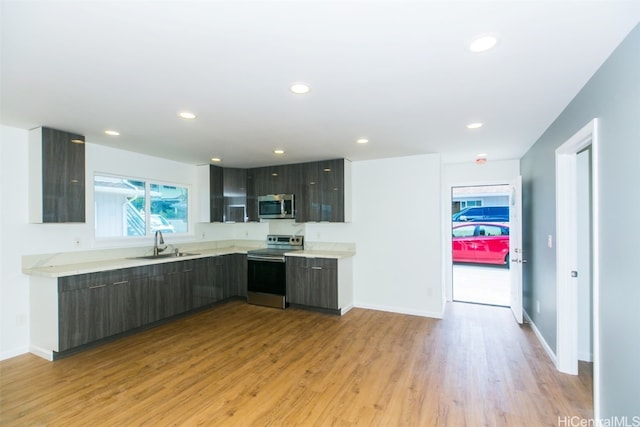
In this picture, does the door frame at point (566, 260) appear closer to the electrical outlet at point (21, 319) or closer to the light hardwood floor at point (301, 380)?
the light hardwood floor at point (301, 380)

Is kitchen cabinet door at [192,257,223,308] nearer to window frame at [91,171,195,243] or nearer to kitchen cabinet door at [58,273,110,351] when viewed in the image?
window frame at [91,171,195,243]

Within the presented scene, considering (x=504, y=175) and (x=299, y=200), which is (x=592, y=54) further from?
(x=299, y=200)

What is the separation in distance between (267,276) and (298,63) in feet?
12.2

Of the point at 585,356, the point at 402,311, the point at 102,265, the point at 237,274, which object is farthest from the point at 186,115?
the point at 585,356

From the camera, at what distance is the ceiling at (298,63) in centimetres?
136

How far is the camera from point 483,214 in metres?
10.3

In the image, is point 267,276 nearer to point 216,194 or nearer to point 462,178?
point 216,194

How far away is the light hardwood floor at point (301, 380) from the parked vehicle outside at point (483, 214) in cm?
716

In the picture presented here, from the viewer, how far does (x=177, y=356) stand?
121 inches

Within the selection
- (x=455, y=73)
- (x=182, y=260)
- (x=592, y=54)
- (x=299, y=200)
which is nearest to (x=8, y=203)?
(x=182, y=260)

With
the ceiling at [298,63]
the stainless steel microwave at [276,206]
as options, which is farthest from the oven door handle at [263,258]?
the ceiling at [298,63]

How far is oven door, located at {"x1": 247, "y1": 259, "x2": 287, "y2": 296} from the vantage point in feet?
15.6

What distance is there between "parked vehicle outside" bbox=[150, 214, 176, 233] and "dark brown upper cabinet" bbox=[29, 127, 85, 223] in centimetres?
119

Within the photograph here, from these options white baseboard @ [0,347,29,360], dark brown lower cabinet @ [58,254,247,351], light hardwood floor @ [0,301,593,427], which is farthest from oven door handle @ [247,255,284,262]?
white baseboard @ [0,347,29,360]
